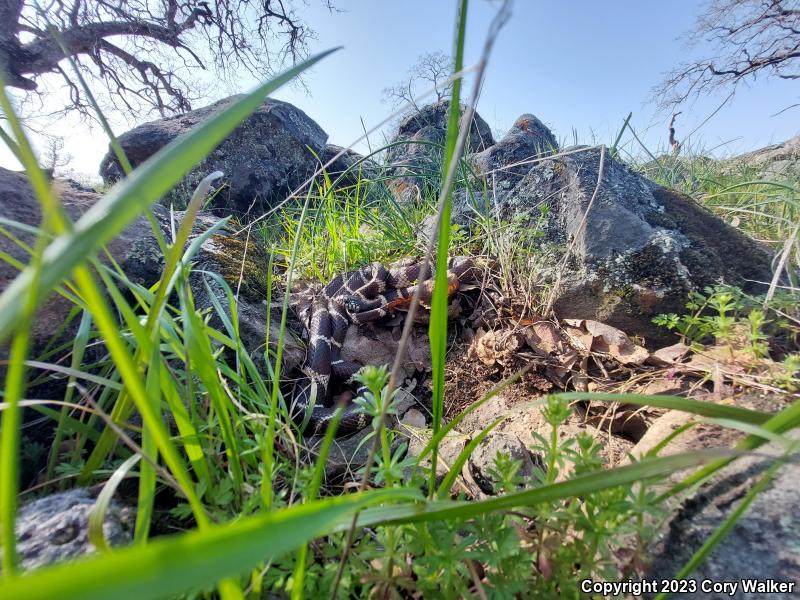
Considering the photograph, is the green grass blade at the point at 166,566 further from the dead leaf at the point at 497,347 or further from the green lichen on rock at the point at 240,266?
the green lichen on rock at the point at 240,266

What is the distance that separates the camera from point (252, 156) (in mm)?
8438

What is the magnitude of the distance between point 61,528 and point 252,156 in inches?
342

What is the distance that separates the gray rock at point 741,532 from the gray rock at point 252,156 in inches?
316

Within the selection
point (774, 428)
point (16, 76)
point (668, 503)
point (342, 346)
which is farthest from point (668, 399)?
point (16, 76)

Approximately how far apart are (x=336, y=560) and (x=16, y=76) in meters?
16.4

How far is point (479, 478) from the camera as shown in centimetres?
139

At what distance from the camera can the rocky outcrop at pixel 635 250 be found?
85.2 inches

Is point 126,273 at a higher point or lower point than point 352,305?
higher

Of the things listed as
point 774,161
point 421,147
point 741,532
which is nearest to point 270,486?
point 741,532

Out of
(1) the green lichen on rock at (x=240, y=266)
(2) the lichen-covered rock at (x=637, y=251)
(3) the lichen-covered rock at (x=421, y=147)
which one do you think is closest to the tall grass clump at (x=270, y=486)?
(1) the green lichen on rock at (x=240, y=266)

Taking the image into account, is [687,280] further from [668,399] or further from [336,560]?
[336,560]

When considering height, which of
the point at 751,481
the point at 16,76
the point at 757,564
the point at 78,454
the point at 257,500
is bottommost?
the point at 757,564

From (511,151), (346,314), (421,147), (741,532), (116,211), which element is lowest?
(741,532)

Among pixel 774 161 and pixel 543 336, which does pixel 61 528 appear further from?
pixel 774 161
